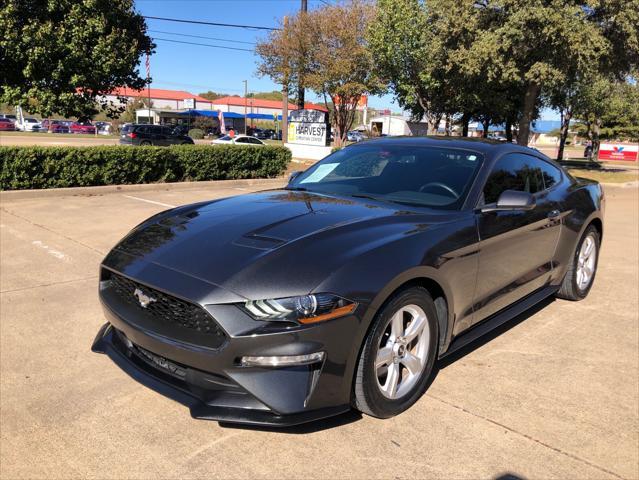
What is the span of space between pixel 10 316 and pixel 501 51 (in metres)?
18.7

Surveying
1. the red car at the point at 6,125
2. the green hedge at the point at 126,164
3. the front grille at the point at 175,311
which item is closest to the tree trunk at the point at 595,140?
the green hedge at the point at 126,164

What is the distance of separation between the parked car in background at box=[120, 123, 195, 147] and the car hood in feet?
89.7

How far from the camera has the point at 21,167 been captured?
10.3m

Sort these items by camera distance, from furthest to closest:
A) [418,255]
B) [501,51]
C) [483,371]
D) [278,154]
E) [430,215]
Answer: [501,51], [278,154], [483,371], [430,215], [418,255]

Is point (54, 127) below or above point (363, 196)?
above

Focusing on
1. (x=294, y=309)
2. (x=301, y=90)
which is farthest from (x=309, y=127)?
(x=294, y=309)

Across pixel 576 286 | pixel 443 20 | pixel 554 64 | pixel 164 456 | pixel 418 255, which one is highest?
pixel 443 20

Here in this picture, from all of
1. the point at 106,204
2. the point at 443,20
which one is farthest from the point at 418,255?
the point at 443,20

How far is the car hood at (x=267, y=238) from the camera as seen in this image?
251 centimetres

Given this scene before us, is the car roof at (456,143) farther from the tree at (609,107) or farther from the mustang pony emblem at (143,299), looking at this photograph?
the tree at (609,107)

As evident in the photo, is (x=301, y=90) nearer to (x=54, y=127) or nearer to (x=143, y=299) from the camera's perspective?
(x=143, y=299)

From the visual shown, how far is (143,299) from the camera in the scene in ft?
8.98

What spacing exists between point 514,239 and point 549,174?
4.29 ft

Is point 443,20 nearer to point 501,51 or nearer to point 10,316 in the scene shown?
point 501,51
